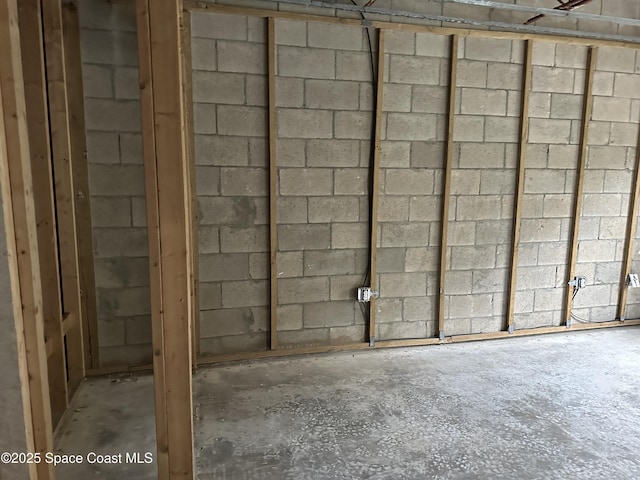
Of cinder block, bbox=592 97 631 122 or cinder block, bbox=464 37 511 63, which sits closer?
cinder block, bbox=464 37 511 63

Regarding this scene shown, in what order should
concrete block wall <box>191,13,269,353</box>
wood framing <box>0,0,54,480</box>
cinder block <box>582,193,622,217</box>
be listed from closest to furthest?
wood framing <box>0,0,54,480</box>, concrete block wall <box>191,13,269,353</box>, cinder block <box>582,193,622,217</box>

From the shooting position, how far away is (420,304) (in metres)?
3.78

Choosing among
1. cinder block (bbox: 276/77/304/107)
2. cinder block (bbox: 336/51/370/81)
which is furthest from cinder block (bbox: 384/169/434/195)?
cinder block (bbox: 276/77/304/107)

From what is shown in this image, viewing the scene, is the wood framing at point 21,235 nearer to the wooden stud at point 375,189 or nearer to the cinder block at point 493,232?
the wooden stud at point 375,189

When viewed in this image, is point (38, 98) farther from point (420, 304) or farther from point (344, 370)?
point (420, 304)

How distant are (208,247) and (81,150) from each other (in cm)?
102

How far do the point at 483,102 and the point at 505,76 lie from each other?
280mm

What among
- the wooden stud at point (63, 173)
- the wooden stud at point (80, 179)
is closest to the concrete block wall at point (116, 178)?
the wooden stud at point (80, 179)

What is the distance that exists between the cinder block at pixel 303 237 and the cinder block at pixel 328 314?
0.46 metres

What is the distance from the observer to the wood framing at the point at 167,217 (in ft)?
5.32

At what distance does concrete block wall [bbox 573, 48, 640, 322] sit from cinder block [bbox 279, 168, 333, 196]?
2.31 meters

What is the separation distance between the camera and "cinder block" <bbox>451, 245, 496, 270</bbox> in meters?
3.79

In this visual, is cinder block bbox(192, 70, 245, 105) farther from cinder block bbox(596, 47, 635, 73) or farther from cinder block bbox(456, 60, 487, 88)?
cinder block bbox(596, 47, 635, 73)

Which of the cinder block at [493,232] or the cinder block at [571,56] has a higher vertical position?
the cinder block at [571,56]
